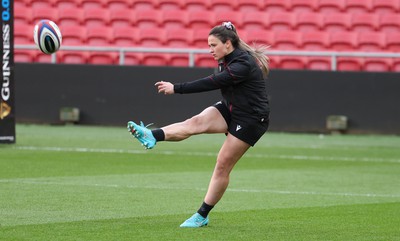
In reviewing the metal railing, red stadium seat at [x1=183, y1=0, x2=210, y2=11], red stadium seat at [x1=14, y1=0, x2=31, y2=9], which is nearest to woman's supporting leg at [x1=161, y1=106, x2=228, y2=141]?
the metal railing

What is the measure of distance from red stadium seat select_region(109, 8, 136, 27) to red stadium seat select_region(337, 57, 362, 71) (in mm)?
5491

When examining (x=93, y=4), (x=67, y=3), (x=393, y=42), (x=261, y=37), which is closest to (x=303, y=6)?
(x=261, y=37)

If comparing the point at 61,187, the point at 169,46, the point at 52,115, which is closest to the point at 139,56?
the point at 169,46

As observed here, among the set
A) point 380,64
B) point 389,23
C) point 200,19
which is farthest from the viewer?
point 200,19

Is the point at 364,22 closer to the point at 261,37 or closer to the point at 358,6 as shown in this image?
the point at 358,6

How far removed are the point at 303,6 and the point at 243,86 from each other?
51.0 ft

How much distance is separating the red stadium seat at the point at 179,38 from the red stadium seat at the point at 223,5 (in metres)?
1.16

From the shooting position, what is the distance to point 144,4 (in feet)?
85.5

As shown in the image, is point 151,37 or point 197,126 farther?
point 151,37

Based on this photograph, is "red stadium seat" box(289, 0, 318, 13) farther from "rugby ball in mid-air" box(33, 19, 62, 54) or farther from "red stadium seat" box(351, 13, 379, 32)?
"rugby ball in mid-air" box(33, 19, 62, 54)

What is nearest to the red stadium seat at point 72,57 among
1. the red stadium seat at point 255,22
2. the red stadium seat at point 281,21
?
the red stadium seat at point 255,22

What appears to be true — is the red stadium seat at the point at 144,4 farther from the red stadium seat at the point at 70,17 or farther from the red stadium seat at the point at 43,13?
the red stadium seat at the point at 43,13

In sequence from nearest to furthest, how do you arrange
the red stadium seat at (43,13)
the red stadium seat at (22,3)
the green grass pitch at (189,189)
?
1. the green grass pitch at (189,189)
2. the red stadium seat at (43,13)
3. the red stadium seat at (22,3)

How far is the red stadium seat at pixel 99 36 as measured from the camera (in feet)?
82.8
